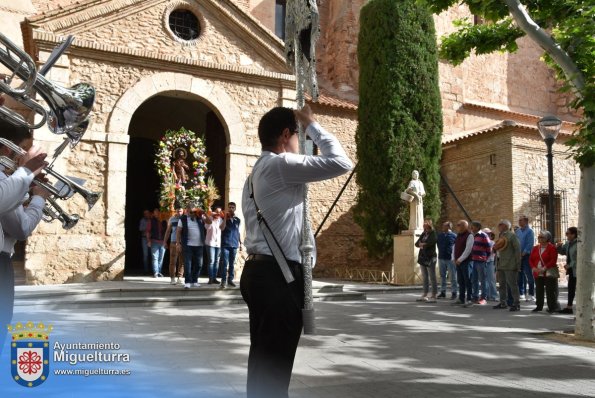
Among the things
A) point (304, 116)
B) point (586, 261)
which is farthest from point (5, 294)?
point (586, 261)

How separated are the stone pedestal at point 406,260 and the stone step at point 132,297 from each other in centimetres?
414

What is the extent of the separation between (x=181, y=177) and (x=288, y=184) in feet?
34.5

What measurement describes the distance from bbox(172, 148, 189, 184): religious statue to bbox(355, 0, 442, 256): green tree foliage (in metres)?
6.40

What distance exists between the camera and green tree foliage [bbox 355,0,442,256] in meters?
16.8

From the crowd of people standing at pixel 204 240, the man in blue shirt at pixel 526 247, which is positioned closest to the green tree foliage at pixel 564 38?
the man in blue shirt at pixel 526 247

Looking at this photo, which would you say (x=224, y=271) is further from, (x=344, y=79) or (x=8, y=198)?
(x=344, y=79)

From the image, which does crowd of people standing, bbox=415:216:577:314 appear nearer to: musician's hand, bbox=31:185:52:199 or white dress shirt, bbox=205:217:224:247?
white dress shirt, bbox=205:217:224:247

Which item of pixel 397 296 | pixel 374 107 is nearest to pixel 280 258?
pixel 397 296

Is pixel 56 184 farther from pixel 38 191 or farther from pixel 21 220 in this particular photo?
pixel 21 220

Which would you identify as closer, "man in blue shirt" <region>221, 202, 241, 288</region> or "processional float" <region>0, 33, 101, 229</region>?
"processional float" <region>0, 33, 101, 229</region>

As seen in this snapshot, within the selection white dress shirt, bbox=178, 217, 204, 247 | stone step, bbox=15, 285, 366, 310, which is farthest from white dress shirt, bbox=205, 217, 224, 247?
stone step, bbox=15, 285, 366, 310

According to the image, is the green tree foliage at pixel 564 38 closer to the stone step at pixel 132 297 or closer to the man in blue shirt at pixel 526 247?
the man in blue shirt at pixel 526 247

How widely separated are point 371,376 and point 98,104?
1012 cm

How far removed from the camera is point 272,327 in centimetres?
283
